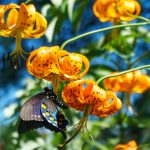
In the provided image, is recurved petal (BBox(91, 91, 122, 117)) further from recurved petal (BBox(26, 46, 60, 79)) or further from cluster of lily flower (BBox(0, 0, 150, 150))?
recurved petal (BBox(26, 46, 60, 79))

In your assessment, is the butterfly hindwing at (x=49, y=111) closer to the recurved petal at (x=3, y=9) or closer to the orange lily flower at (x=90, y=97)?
the orange lily flower at (x=90, y=97)

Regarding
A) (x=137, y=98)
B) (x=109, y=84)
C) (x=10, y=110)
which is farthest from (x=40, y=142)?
(x=137, y=98)

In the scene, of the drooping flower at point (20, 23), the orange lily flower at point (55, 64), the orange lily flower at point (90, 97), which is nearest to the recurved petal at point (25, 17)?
the drooping flower at point (20, 23)

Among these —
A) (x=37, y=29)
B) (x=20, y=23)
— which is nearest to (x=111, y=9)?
(x=37, y=29)

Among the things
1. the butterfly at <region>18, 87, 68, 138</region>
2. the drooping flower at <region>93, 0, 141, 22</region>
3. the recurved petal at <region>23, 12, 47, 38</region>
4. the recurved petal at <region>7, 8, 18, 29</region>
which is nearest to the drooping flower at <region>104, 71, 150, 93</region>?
the drooping flower at <region>93, 0, 141, 22</region>

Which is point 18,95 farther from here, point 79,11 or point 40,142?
point 79,11

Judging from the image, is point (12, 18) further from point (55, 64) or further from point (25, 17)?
point (55, 64)
